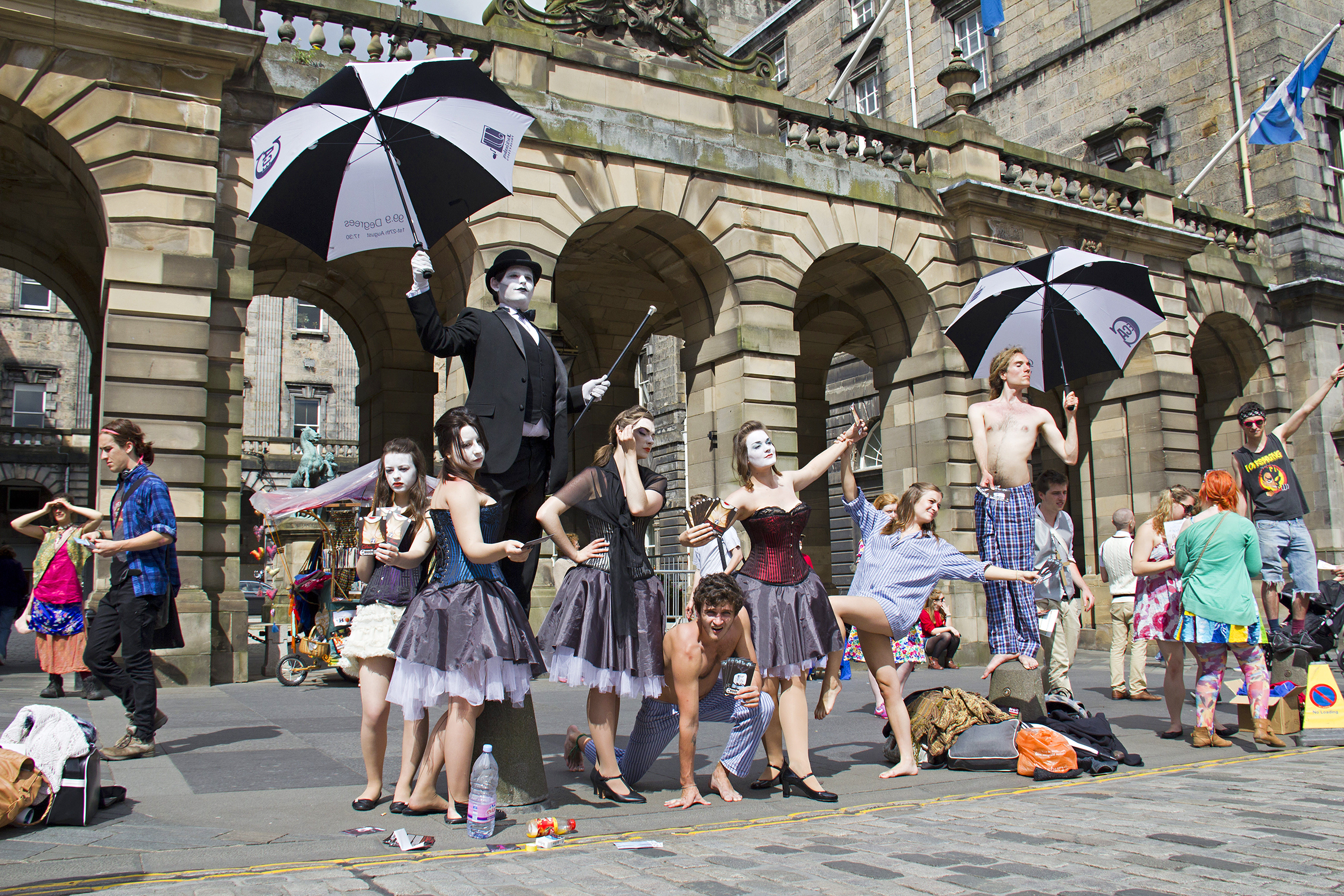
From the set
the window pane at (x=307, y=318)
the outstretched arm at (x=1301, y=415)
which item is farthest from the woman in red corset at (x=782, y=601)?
the window pane at (x=307, y=318)

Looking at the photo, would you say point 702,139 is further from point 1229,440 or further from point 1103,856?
point 1229,440

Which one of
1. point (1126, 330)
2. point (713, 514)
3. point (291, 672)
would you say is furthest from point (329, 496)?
point (1126, 330)

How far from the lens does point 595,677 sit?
5.17 metres

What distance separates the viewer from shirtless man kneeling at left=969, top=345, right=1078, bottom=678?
6.82m

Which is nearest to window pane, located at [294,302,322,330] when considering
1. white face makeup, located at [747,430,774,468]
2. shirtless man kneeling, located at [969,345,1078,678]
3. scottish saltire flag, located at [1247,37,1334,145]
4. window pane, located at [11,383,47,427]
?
window pane, located at [11,383,47,427]

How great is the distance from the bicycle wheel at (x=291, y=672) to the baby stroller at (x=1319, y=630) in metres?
9.21

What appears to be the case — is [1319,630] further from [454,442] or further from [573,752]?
[454,442]

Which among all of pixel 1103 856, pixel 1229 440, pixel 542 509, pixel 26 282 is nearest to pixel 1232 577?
pixel 1103 856

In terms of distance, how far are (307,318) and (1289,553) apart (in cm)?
4416

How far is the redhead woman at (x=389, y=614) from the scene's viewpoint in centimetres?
503

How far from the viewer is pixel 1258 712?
7.21 metres

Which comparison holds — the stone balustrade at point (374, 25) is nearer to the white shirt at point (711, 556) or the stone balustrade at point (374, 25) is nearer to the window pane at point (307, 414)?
the white shirt at point (711, 556)

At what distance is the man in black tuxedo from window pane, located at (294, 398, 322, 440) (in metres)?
42.4

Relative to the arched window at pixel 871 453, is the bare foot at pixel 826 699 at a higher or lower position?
lower
